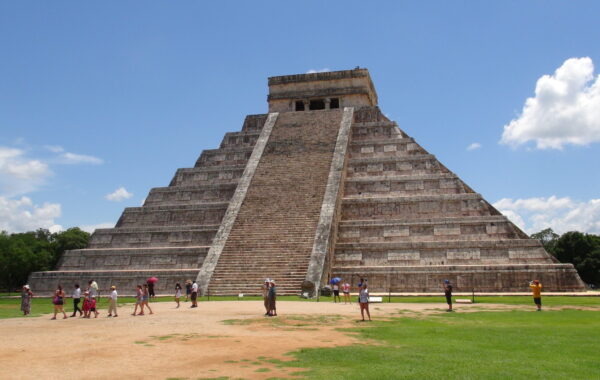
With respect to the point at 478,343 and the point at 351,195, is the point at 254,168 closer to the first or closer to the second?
the point at 351,195

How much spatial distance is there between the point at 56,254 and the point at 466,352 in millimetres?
57021

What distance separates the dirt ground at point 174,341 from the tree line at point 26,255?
33118 mm

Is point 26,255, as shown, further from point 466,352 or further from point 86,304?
point 466,352

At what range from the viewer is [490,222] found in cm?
2559

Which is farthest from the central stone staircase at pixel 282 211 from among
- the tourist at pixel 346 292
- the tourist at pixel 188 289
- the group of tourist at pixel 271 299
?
the group of tourist at pixel 271 299

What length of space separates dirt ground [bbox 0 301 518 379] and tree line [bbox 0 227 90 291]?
33.1m

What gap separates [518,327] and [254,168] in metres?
21.6

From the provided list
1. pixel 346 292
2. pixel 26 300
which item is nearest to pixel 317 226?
pixel 346 292

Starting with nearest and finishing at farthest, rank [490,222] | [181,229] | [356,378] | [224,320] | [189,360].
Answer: [356,378]
[189,360]
[224,320]
[490,222]
[181,229]

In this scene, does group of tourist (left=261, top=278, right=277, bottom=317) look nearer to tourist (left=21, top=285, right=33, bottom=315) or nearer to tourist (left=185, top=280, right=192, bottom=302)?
tourist (left=185, top=280, right=192, bottom=302)

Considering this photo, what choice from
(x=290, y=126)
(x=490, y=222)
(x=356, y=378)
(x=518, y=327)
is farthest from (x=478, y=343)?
(x=290, y=126)

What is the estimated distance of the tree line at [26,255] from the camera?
1810 inches

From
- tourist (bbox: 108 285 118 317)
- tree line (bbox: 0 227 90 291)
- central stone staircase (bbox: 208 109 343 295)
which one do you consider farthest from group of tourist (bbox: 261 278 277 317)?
tree line (bbox: 0 227 90 291)

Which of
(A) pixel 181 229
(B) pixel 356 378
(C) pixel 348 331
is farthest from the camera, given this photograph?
(A) pixel 181 229
